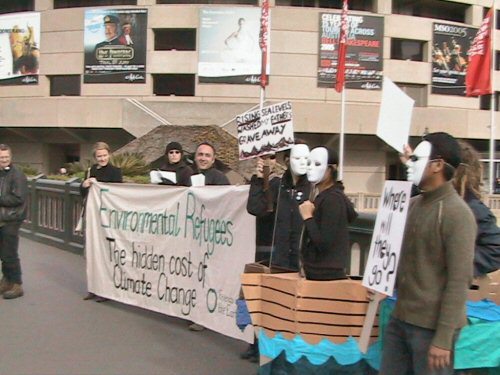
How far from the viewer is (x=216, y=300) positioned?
5691mm

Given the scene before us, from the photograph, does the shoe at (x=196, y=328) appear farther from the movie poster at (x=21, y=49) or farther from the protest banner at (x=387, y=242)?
the movie poster at (x=21, y=49)

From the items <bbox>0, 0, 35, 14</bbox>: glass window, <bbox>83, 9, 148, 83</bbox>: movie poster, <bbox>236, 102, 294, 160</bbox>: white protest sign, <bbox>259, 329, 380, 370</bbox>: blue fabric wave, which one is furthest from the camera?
<bbox>0, 0, 35, 14</bbox>: glass window

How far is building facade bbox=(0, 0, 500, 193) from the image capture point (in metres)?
34.8

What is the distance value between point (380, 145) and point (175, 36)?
1504 centimetres

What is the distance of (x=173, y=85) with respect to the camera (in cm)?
3634

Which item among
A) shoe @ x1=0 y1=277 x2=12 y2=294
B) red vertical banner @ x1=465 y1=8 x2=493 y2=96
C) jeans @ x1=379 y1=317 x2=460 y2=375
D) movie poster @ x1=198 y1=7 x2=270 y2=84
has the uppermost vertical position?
movie poster @ x1=198 y1=7 x2=270 y2=84

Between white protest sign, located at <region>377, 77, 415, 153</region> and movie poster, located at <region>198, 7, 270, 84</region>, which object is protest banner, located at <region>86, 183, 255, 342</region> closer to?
white protest sign, located at <region>377, 77, 415, 153</region>

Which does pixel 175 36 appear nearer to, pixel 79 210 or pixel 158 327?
pixel 79 210

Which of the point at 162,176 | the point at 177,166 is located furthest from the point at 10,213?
the point at 177,166

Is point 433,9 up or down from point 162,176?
up

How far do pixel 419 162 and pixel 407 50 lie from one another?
37510 millimetres

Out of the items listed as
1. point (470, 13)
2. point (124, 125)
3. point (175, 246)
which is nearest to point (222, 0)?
point (124, 125)

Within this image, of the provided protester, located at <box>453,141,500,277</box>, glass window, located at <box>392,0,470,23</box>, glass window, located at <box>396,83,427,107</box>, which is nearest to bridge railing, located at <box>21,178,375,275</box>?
protester, located at <box>453,141,500,277</box>

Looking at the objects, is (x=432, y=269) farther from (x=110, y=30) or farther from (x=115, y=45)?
(x=110, y=30)
